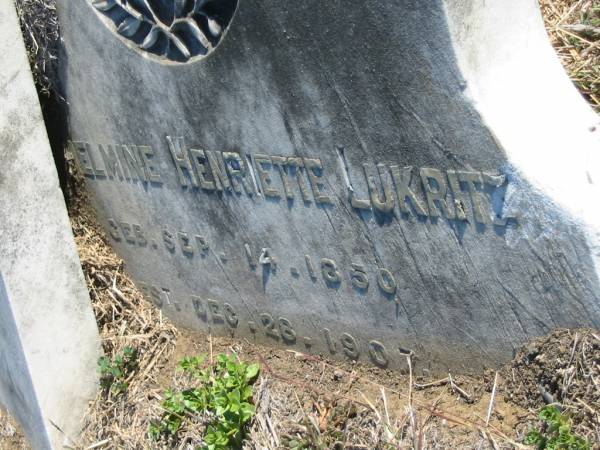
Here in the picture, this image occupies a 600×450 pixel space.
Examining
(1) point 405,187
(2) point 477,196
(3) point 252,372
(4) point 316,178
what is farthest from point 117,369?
(2) point 477,196

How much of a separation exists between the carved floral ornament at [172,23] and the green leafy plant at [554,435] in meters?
1.54

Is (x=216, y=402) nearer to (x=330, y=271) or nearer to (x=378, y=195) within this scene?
(x=330, y=271)

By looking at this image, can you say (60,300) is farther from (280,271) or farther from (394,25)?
(394,25)

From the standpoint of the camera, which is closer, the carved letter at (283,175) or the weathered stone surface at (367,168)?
the weathered stone surface at (367,168)

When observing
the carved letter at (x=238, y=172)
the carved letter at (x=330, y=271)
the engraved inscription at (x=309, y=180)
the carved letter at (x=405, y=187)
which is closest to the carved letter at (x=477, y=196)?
the engraved inscription at (x=309, y=180)

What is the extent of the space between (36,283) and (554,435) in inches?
82.0

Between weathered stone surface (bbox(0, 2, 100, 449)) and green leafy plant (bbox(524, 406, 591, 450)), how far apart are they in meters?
1.97

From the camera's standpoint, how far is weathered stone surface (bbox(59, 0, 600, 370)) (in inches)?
96.7

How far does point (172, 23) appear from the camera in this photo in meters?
3.16

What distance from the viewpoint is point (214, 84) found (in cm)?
303

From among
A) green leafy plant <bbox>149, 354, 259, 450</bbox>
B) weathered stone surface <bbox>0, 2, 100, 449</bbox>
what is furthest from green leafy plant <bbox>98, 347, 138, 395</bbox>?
green leafy plant <bbox>149, 354, 259, 450</bbox>

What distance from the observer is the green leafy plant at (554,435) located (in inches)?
97.0

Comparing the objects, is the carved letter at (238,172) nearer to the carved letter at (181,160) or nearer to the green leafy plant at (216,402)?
the carved letter at (181,160)

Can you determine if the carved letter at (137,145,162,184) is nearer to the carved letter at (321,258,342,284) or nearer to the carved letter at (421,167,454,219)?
the carved letter at (321,258,342,284)
